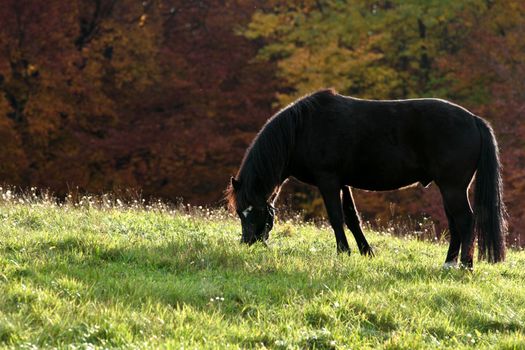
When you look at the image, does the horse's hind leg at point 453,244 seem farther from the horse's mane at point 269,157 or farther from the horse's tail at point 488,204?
the horse's mane at point 269,157

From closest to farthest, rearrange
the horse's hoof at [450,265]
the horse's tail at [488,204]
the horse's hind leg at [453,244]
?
the horse's hoof at [450,265] → the horse's tail at [488,204] → the horse's hind leg at [453,244]

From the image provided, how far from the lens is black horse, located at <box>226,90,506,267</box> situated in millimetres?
8875

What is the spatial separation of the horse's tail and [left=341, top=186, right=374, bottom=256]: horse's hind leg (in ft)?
4.66

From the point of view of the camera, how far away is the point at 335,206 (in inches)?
368

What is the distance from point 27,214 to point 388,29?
16043mm

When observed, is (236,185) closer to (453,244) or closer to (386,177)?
(386,177)

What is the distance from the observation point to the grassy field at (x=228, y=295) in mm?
5750

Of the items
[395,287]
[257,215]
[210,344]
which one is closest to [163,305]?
[210,344]

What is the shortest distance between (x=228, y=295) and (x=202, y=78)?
17115 millimetres

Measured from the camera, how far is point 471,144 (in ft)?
29.0

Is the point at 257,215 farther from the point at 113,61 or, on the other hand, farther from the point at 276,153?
the point at 113,61

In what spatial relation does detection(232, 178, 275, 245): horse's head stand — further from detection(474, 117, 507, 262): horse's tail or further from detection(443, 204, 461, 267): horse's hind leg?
detection(474, 117, 507, 262): horse's tail

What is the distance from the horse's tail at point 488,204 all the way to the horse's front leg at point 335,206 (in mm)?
1589

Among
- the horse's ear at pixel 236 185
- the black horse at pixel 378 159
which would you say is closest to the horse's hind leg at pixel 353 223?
the black horse at pixel 378 159
